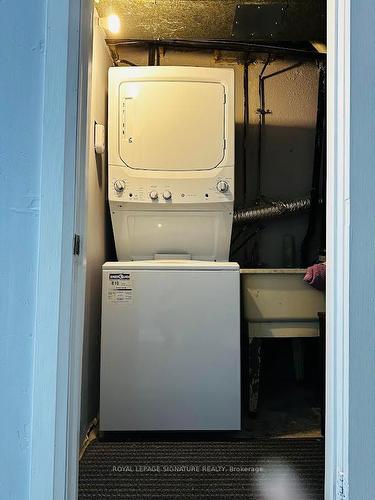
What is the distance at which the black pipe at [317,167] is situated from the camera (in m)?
2.92

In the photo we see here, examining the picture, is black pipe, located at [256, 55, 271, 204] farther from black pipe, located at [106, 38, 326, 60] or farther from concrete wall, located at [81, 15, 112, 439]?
concrete wall, located at [81, 15, 112, 439]

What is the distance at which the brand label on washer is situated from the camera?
2037 millimetres

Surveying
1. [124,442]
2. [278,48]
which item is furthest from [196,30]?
[124,442]

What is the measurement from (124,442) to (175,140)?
160 centimetres

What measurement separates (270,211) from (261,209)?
6 cm

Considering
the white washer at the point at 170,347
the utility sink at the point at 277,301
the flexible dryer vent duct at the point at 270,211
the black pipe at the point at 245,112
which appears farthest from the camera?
the black pipe at the point at 245,112

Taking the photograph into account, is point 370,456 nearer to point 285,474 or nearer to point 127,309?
point 285,474

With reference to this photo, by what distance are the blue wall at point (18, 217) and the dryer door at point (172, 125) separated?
1.27 meters

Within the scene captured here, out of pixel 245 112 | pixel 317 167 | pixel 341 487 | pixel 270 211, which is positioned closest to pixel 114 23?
pixel 245 112

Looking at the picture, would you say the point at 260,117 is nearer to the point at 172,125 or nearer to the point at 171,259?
the point at 172,125

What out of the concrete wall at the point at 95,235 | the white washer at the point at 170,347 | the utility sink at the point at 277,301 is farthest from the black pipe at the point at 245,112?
the white washer at the point at 170,347

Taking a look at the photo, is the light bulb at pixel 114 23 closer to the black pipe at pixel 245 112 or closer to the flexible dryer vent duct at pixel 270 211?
the black pipe at pixel 245 112

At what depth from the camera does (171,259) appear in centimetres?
236

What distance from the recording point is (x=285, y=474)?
1692mm
